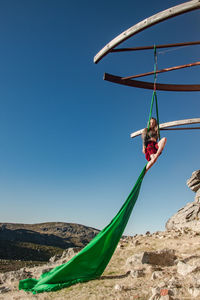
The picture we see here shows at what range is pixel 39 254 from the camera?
47.4 meters

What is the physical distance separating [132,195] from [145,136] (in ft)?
4.48

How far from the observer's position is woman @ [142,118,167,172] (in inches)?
192

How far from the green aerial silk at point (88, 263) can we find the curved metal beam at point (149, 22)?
3.39m

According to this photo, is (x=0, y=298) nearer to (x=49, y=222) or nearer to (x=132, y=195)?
(x=132, y=195)

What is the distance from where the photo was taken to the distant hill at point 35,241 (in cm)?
4300

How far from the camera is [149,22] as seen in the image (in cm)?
427

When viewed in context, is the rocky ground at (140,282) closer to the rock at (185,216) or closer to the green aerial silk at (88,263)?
the green aerial silk at (88,263)

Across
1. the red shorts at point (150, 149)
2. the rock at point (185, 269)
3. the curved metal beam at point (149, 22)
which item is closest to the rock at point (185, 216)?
the red shorts at point (150, 149)

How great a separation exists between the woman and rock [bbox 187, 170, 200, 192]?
653 inches

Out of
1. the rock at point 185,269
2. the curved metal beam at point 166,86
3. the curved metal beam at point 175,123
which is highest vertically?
the curved metal beam at point 166,86

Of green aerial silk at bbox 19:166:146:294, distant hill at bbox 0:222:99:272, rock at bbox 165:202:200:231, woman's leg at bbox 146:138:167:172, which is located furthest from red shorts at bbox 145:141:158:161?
rock at bbox 165:202:200:231

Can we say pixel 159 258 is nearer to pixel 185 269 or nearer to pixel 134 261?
pixel 134 261

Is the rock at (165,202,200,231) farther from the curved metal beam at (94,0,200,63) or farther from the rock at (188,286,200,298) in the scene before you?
the curved metal beam at (94,0,200,63)

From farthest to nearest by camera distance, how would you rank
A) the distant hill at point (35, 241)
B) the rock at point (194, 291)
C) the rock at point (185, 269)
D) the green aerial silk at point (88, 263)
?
the distant hill at point (35, 241), the green aerial silk at point (88, 263), the rock at point (185, 269), the rock at point (194, 291)
